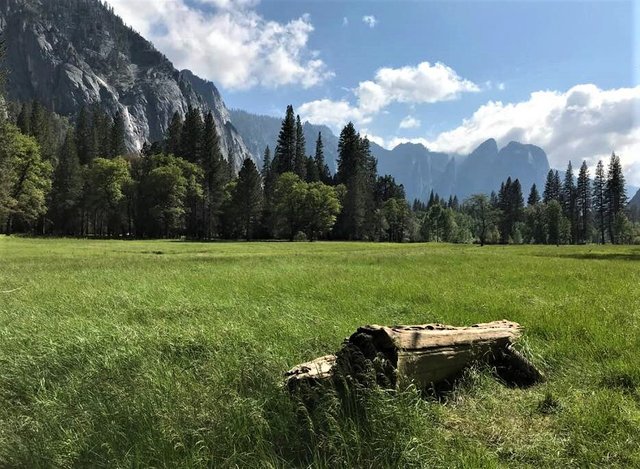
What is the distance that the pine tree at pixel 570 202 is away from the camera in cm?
14275

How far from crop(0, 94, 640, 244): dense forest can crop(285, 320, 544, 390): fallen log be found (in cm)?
6514

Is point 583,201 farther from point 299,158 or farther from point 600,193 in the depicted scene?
point 299,158

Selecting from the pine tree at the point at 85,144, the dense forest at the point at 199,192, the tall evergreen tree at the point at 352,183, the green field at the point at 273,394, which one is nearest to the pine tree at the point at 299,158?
the dense forest at the point at 199,192

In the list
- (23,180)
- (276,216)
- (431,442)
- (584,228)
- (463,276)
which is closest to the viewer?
(431,442)

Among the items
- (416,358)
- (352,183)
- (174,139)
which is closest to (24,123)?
(174,139)

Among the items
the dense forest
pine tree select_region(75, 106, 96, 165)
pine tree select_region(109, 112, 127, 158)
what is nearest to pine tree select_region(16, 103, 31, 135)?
the dense forest

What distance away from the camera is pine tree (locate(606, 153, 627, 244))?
128m

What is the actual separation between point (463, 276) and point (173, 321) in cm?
1334

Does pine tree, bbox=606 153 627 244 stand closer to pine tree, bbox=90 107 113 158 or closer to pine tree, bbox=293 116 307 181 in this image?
pine tree, bbox=293 116 307 181

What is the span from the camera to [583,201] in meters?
142

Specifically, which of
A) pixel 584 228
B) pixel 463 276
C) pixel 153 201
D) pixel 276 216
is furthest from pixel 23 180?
pixel 584 228

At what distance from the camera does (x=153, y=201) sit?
9012 centimetres

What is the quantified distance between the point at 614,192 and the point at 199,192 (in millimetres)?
115190

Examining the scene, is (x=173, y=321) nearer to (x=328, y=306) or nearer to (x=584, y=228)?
(x=328, y=306)
